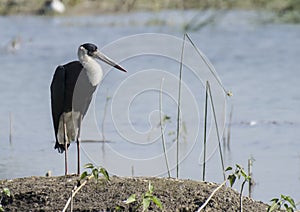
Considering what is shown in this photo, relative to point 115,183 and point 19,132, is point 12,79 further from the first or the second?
point 115,183

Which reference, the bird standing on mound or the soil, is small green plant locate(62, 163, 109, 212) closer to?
the soil

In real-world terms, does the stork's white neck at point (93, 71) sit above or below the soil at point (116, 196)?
above

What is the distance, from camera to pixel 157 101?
9.30 m

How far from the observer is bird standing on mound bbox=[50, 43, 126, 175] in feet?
19.9

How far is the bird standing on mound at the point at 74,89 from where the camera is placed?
19.9 feet

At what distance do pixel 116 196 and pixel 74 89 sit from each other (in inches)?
62.5

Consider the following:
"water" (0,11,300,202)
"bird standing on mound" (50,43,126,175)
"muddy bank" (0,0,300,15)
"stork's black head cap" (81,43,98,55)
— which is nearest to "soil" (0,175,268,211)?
"water" (0,11,300,202)

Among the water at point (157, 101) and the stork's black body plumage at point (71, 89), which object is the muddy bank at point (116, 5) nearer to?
the water at point (157, 101)

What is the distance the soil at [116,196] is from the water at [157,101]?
42.7 inches

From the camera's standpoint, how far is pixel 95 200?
4.66 meters

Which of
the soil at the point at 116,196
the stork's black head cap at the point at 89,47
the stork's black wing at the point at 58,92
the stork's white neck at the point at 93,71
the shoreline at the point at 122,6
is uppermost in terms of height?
the shoreline at the point at 122,6

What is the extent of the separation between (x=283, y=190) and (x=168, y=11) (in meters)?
11.2

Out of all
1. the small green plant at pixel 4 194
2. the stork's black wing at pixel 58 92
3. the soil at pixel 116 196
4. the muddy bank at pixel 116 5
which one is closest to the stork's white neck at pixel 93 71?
the stork's black wing at pixel 58 92

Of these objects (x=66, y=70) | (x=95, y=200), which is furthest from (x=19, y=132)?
(x=95, y=200)
